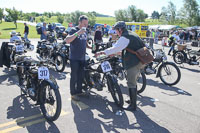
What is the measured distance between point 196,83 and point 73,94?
448 cm

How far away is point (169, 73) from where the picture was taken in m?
6.17

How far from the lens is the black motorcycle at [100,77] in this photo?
430 centimetres

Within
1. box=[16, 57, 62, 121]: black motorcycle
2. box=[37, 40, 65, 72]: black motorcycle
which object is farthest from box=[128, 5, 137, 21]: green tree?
box=[16, 57, 62, 121]: black motorcycle

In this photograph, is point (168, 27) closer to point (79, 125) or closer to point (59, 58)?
point (59, 58)

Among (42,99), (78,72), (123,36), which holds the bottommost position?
(42,99)

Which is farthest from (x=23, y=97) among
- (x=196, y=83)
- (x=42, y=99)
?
(x=196, y=83)

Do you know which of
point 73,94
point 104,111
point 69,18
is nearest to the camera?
point 104,111

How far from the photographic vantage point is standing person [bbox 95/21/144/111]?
12.8ft

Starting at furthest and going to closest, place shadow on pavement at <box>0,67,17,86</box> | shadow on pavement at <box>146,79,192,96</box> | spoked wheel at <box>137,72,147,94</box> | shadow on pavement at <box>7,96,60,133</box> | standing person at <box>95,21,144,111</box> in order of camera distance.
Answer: shadow on pavement at <box>0,67,17,86</box>
shadow on pavement at <box>146,79,192,96</box>
spoked wheel at <box>137,72,147,94</box>
standing person at <box>95,21,144,111</box>
shadow on pavement at <box>7,96,60,133</box>

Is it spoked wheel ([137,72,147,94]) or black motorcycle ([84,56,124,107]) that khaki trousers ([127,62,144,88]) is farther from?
spoked wheel ([137,72,147,94])

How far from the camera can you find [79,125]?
11.7 ft

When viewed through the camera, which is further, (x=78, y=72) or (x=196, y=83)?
(x=196, y=83)

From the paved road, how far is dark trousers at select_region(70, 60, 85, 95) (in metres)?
0.29

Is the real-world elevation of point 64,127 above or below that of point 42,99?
below
